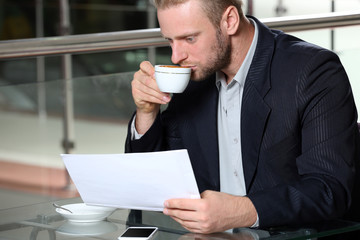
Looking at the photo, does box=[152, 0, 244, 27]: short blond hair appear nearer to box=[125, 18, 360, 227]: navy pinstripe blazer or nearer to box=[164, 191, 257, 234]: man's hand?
box=[125, 18, 360, 227]: navy pinstripe blazer

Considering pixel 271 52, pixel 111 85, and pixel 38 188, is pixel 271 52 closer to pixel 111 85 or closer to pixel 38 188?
pixel 111 85

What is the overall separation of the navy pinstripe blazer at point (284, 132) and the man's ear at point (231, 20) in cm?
7

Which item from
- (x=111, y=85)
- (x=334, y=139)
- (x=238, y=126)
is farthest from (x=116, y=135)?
(x=334, y=139)

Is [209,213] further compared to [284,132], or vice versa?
[284,132]

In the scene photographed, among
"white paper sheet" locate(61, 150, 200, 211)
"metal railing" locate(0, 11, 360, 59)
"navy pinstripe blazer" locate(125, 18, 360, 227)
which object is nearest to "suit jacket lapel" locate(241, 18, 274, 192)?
"navy pinstripe blazer" locate(125, 18, 360, 227)

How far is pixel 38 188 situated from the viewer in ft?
15.5

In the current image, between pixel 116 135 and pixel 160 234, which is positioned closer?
pixel 160 234

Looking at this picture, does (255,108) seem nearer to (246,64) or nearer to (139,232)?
(246,64)

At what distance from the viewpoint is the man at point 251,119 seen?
1534mm

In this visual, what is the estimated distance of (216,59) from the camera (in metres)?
1.84

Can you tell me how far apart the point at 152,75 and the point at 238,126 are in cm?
26

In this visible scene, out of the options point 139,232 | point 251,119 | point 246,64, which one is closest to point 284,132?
point 251,119

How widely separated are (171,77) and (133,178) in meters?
0.34

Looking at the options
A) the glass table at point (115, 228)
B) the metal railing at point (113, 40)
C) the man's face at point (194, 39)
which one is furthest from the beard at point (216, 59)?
the metal railing at point (113, 40)
